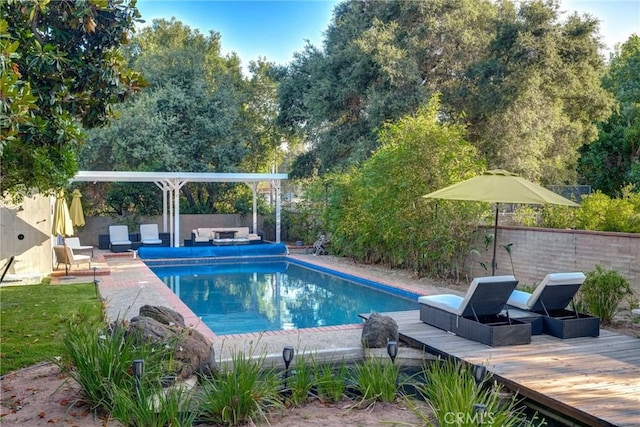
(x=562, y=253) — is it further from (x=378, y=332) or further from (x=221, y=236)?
(x=221, y=236)

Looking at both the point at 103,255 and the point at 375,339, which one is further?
the point at 103,255

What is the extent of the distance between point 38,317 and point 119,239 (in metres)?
11.0

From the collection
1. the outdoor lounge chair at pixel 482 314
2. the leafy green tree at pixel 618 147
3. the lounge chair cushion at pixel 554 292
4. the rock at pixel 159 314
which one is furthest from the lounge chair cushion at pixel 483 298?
the leafy green tree at pixel 618 147

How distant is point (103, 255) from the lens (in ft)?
55.9

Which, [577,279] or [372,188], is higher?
[372,188]

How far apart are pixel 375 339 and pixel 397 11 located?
16.2 meters

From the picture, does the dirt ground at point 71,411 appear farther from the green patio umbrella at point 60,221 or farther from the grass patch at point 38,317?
the green patio umbrella at point 60,221

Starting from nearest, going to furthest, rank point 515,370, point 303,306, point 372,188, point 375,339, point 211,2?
point 515,370
point 375,339
point 303,306
point 372,188
point 211,2

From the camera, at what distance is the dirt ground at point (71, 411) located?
443cm

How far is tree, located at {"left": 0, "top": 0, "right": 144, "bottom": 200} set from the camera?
5.07 m

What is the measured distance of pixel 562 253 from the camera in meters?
10.2

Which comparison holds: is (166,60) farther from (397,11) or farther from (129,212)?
(397,11)

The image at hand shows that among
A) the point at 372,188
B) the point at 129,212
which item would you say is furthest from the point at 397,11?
the point at 129,212

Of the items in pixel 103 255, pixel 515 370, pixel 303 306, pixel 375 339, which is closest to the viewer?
pixel 515 370
